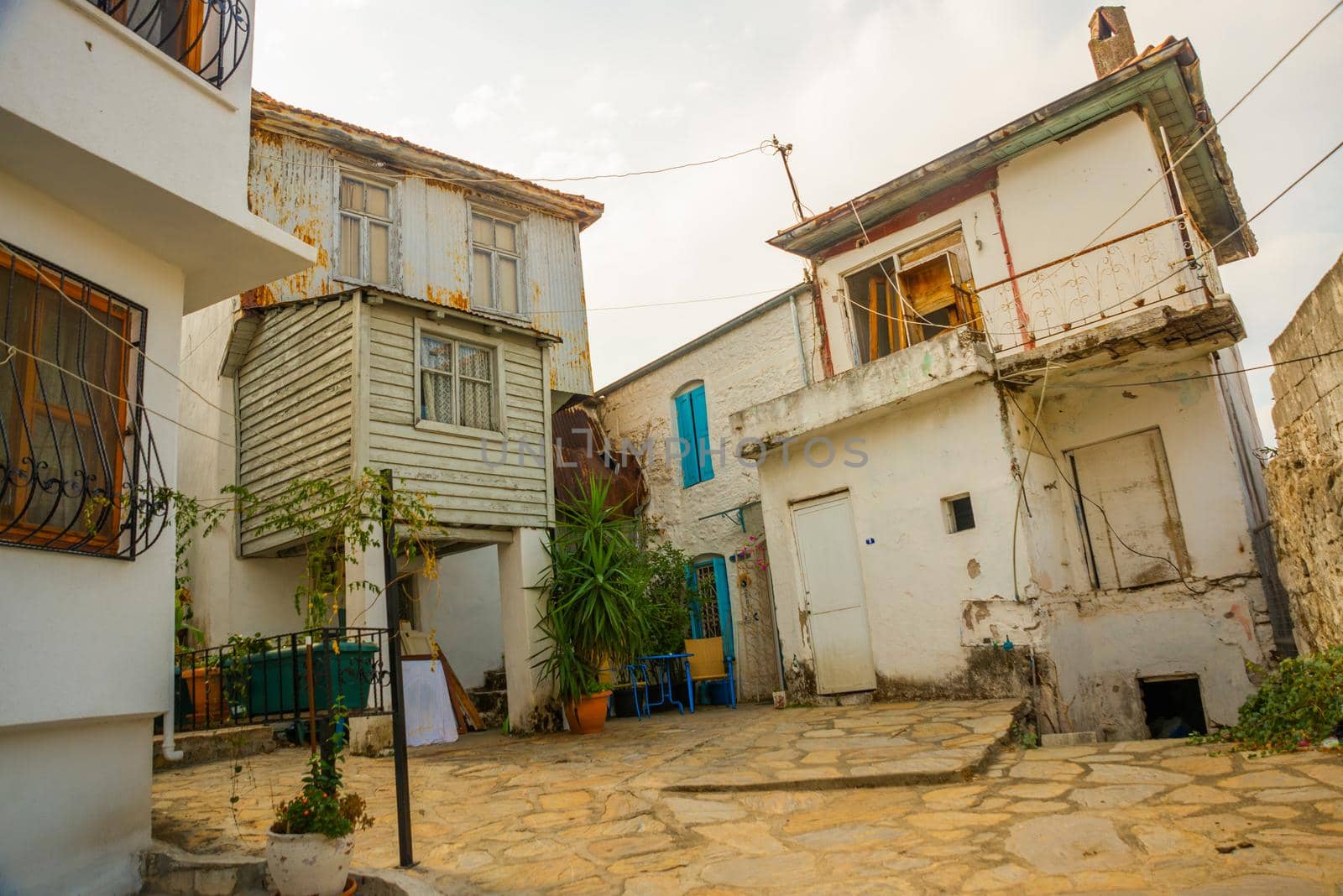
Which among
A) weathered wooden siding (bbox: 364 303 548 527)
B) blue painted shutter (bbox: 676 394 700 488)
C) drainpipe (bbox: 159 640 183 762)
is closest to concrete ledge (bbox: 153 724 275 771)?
weathered wooden siding (bbox: 364 303 548 527)

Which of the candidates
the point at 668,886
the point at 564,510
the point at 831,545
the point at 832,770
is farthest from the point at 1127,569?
the point at 668,886

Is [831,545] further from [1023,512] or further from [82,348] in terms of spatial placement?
[82,348]

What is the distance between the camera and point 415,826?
487 cm

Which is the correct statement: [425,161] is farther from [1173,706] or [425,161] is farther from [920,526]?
[1173,706]

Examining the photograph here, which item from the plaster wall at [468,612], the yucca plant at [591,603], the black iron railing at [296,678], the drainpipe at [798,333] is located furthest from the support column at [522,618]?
the black iron railing at [296,678]

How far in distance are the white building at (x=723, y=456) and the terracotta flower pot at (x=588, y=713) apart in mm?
3530

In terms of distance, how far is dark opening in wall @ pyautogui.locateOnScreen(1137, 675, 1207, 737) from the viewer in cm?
830

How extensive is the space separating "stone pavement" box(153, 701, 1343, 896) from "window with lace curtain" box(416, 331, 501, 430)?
4287mm

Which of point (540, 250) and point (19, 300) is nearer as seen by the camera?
point (19, 300)

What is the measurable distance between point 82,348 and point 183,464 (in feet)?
27.8

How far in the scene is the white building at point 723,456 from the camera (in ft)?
40.8

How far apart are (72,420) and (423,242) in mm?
7775

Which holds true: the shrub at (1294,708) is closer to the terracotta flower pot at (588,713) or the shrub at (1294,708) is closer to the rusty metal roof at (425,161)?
the terracotta flower pot at (588,713)

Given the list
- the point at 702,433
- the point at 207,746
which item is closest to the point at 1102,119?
the point at 702,433
